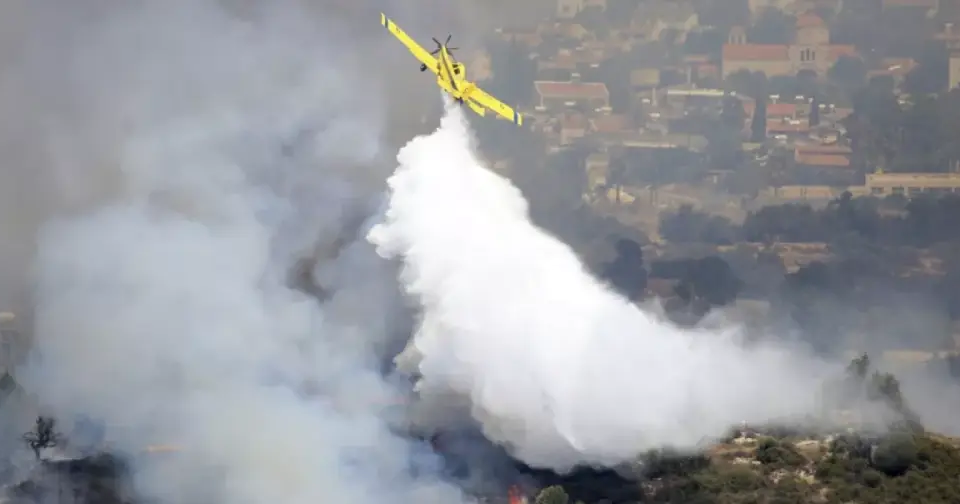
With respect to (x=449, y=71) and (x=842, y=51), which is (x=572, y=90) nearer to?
(x=842, y=51)

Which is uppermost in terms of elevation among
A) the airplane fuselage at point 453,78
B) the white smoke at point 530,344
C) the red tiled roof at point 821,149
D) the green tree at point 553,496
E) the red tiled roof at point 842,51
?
the red tiled roof at point 842,51

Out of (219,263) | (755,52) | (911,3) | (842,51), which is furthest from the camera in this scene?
(755,52)

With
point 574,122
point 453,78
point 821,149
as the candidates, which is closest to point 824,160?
point 821,149

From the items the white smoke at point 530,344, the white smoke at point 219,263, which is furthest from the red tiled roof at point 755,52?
the white smoke at point 530,344

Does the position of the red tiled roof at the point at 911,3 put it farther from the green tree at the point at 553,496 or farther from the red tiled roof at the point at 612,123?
the green tree at the point at 553,496

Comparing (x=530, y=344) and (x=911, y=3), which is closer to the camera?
(x=530, y=344)

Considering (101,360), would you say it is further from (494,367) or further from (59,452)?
(494,367)
